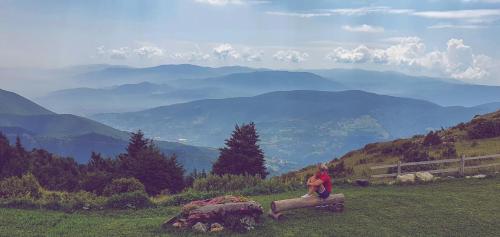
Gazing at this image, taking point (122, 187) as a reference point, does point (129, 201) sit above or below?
below

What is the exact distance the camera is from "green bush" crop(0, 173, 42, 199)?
24.5m

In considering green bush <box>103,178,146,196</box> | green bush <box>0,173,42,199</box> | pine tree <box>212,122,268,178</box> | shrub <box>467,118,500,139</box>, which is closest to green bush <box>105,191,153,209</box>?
green bush <box>103,178,146,196</box>

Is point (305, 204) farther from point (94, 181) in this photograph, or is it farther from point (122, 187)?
point (94, 181)

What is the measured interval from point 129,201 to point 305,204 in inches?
383

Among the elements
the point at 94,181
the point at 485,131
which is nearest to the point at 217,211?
the point at 94,181

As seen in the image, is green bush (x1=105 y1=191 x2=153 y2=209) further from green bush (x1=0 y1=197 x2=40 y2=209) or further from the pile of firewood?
the pile of firewood

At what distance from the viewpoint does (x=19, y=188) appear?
82.5ft

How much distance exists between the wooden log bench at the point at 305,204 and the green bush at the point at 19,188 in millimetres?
13862

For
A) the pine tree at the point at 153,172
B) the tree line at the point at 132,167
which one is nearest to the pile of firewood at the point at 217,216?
the tree line at the point at 132,167

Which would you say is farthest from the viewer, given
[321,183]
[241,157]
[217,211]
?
[241,157]

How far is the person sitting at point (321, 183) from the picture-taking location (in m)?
20.8

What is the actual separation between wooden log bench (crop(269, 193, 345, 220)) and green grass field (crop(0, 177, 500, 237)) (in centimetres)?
40

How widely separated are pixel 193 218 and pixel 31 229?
657 cm

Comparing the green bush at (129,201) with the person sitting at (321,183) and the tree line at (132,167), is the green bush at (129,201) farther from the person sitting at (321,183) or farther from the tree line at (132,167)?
the person sitting at (321,183)
